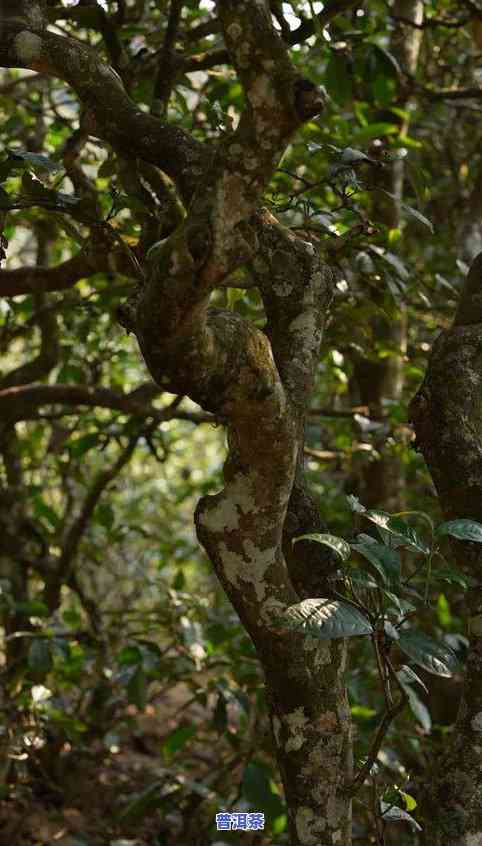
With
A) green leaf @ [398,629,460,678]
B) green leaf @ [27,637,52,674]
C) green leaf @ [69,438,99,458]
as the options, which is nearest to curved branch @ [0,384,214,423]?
green leaf @ [69,438,99,458]

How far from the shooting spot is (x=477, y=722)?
1391mm

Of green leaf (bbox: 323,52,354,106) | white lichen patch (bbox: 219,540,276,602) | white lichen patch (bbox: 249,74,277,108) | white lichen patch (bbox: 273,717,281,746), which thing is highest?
green leaf (bbox: 323,52,354,106)

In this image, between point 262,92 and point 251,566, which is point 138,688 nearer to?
point 251,566

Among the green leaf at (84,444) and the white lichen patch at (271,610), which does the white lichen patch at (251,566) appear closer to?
the white lichen patch at (271,610)

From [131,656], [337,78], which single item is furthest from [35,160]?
[131,656]

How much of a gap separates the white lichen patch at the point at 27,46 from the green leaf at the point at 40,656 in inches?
59.8

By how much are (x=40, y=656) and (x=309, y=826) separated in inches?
50.6

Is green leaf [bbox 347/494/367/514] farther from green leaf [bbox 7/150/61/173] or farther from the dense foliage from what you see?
green leaf [bbox 7/150/61/173]

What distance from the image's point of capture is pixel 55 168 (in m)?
1.52

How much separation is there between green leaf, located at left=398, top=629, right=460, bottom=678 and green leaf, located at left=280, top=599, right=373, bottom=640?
0.10 m

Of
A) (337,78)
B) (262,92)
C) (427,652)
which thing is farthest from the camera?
(337,78)

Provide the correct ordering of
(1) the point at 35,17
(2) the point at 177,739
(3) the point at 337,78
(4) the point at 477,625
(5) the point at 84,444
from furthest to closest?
1. (5) the point at 84,444
2. (2) the point at 177,739
3. (3) the point at 337,78
4. (1) the point at 35,17
5. (4) the point at 477,625

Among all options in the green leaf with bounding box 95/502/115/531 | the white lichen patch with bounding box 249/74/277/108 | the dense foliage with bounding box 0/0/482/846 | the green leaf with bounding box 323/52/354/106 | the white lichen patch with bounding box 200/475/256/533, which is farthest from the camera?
the green leaf with bounding box 95/502/115/531

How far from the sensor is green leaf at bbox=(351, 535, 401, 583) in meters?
1.23
